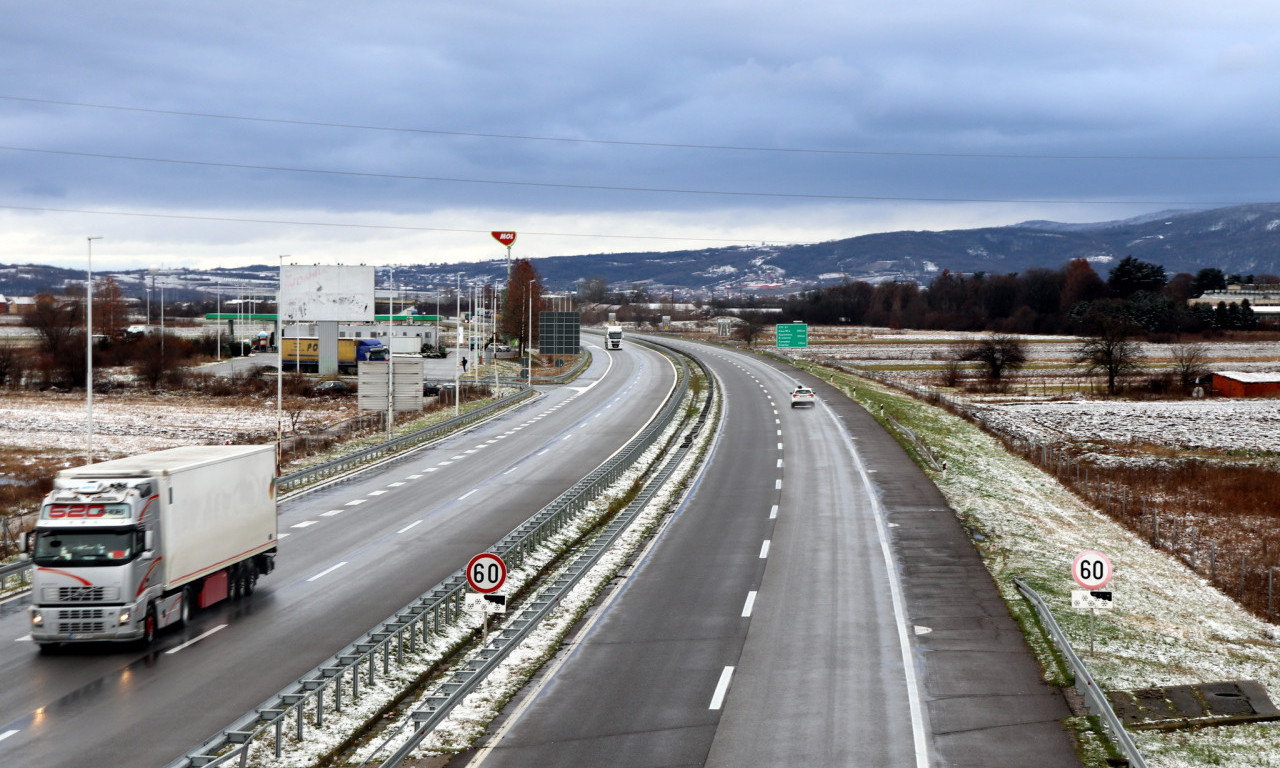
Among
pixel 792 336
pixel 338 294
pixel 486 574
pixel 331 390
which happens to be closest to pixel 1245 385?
pixel 792 336

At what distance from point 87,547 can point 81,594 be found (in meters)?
0.85

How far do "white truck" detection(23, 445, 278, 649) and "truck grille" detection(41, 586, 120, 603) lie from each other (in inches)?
0.7

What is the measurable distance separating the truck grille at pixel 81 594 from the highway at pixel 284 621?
3.66 feet

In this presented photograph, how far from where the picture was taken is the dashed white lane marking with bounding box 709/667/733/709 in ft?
59.7

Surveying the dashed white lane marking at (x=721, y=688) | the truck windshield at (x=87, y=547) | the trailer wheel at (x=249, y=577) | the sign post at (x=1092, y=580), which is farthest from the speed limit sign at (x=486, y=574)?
the sign post at (x=1092, y=580)

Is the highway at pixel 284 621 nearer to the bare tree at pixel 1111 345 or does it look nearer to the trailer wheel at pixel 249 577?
the trailer wheel at pixel 249 577

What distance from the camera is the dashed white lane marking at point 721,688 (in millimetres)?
18208

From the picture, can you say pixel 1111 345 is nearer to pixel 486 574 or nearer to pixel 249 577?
pixel 249 577

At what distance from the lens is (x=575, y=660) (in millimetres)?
20906

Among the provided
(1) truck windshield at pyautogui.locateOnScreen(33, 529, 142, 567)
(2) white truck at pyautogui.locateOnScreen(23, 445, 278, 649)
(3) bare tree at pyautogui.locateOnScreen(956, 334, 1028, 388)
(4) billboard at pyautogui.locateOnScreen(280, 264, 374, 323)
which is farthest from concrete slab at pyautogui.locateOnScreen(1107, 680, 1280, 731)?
(3) bare tree at pyautogui.locateOnScreen(956, 334, 1028, 388)

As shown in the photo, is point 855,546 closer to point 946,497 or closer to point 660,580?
point 660,580

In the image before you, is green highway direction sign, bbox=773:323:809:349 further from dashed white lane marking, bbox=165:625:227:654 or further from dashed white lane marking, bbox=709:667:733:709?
dashed white lane marking, bbox=709:667:733:709

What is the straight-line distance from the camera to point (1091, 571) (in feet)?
68.5

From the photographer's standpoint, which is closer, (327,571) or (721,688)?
(721,688)
